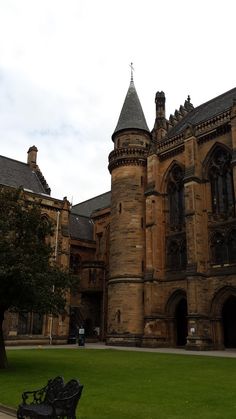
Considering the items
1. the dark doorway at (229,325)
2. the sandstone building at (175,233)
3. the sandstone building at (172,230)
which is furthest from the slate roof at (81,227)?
the dark doorway at (229,325)

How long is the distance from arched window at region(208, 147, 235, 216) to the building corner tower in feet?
25.6

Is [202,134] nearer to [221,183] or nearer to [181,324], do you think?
[221,183]

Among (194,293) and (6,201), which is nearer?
(6,201)

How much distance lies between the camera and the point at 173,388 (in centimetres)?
1227

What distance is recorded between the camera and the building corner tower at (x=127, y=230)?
37281 millimetres

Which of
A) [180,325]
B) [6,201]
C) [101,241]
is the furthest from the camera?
[101,241]

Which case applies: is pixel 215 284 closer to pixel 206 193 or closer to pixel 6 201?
pixel 206 193

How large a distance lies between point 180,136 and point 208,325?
55.7 feet

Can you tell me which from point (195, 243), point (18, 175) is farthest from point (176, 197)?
point (18, 175)

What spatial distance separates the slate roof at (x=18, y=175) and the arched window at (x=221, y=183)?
2035cm

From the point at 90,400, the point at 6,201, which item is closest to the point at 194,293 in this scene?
the point at 6,201

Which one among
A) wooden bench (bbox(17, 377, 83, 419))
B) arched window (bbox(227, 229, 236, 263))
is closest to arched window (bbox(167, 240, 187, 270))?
arched window (bbox(227, 229, 236, 263))

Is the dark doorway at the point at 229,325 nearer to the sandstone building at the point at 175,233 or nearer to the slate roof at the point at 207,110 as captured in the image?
the sandstone building at the point at 175,233

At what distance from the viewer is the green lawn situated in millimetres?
9289
